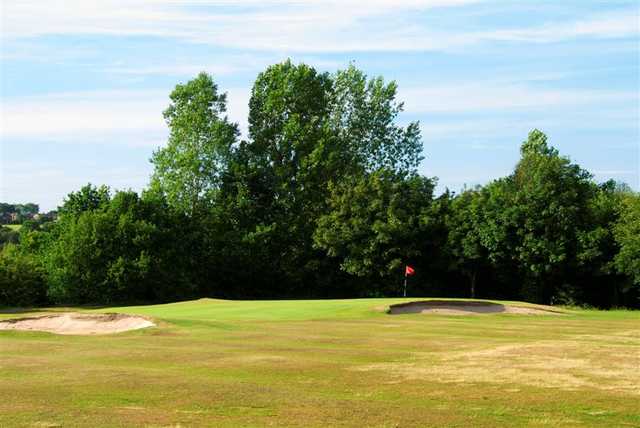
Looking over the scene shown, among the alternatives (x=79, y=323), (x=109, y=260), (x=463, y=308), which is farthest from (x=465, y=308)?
(x=109, y=260)

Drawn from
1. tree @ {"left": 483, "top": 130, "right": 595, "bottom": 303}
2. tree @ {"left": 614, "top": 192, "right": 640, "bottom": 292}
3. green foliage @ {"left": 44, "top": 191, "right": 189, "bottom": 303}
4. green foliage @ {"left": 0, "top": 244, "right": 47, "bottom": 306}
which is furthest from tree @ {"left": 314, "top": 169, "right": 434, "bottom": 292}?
green foliage @ {"left": 0, "top": 244, "right": 47, "bottom": 306}

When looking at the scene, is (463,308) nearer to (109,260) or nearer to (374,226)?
(374,226)

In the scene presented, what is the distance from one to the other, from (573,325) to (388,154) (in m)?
43.8

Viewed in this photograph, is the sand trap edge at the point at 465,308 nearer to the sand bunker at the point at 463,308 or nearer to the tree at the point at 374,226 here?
the sand bunker at the point at 463,308

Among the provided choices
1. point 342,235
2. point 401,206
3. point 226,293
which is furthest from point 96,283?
point 401,206

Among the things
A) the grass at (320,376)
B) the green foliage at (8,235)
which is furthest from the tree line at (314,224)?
the green foliage at (8,235)

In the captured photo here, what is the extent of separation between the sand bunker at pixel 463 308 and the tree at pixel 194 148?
30804 mm

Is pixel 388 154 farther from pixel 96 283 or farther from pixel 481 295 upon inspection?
pixel 96 283

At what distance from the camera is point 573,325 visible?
32.8 meters

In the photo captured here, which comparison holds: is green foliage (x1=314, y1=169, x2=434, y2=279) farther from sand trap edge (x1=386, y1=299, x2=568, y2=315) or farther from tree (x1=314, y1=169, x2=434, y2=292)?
sand trap edge (x1=386, y1=299, x2=568, y2=315)

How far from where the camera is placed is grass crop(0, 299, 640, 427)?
1296 cm

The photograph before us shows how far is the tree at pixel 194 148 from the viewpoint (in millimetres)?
67500

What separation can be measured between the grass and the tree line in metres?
29.8

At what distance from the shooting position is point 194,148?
68312mm
